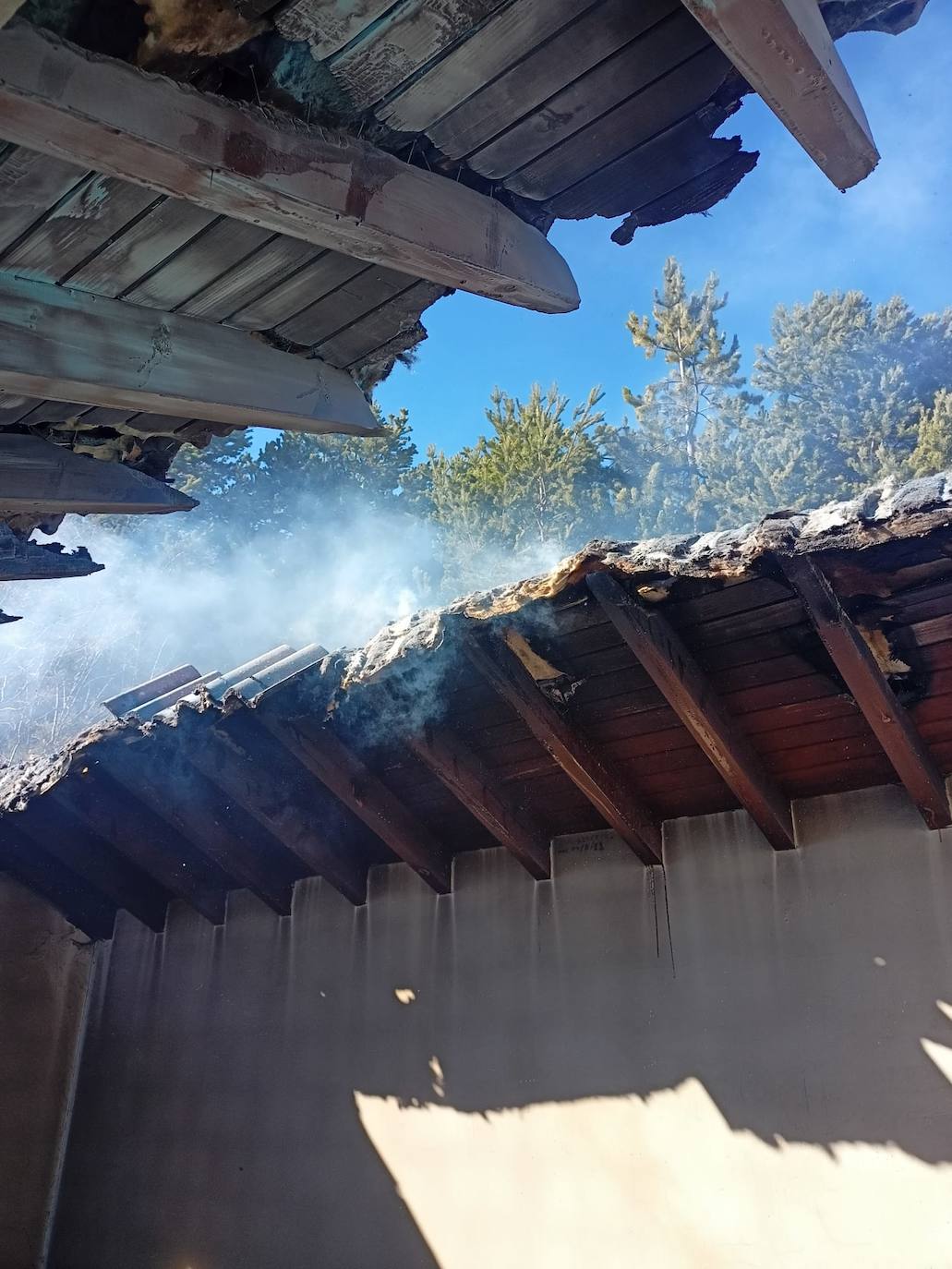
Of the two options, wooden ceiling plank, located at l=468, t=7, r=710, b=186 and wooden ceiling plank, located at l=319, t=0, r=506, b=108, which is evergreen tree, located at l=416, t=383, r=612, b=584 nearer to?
wooden ceiling plank, located at l=468, t=7, r=710, b=186

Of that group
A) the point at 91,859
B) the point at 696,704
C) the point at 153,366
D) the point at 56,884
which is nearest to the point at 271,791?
the point at 91,859

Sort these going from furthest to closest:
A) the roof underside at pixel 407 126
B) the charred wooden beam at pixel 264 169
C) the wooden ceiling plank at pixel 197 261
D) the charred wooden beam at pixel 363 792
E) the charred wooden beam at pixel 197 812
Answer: the charred wooden beam at pixel 197 812, the charred wooden beam at pixel 363 792, the wooden ceiling plank at pixel 197 261, the roof underside at pixel 407 126, the charred wooden beam at pixel 264 169

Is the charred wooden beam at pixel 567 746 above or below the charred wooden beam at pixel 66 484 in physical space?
below

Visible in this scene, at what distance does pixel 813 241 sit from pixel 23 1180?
26.5 m

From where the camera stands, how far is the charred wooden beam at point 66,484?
10.5ft

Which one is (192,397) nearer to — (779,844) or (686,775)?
(686,775)

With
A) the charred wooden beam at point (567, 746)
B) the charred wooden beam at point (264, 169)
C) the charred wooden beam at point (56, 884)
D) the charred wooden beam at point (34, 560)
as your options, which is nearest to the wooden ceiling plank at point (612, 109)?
the charred wooden beam at point (264, 169)

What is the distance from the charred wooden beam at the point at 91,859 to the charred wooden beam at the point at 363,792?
7.02ft

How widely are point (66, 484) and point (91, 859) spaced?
470cm

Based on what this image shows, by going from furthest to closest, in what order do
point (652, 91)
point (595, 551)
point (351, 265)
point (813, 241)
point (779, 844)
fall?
point (813, 241) < point (779, 844) < point (595, 551) < point (351, 265) < point (652, 91)

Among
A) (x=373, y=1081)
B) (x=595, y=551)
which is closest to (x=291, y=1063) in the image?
(x=373, y=1081)

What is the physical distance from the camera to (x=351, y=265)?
101 inches

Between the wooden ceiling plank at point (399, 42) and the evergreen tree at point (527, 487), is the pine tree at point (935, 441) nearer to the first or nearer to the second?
the evergreen tree at point (527, 487)

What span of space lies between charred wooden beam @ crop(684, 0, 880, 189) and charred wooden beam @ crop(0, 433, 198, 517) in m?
2.52
